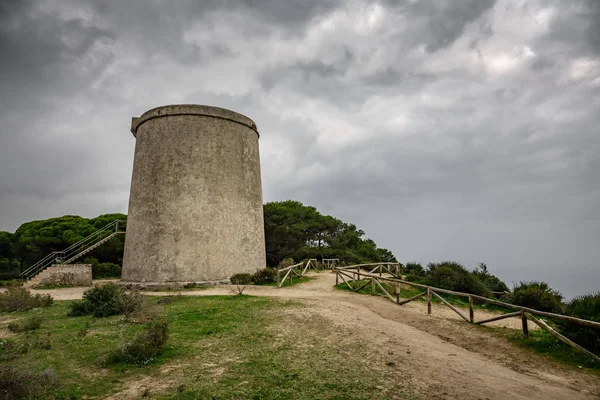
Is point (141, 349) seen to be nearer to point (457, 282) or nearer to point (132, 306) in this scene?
point (132, 306)

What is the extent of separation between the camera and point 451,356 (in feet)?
23.0

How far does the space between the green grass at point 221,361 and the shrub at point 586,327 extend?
16.0 feet

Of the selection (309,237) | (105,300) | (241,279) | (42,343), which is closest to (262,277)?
(241,279)

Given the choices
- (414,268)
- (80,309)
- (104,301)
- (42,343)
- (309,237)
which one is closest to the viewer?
(42,343)

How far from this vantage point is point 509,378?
5.95 m

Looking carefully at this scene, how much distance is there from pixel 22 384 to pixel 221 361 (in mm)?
2874

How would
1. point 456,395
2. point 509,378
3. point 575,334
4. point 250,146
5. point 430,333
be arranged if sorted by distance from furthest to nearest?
point 250,146 → point 430,333 → point 575,334 → point 509,378 → point 456,395

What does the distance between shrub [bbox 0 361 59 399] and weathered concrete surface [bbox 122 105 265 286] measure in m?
12.8

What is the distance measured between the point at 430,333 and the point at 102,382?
25.7ft

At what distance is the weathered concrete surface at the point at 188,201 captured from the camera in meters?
17.8

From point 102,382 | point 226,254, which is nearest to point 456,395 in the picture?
point 102,382

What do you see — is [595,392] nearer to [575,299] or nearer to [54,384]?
[575,299]

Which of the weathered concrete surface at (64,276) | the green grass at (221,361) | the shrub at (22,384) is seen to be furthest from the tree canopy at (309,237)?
the shrub at (22,384)

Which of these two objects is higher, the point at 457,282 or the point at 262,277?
the point at 262,277
